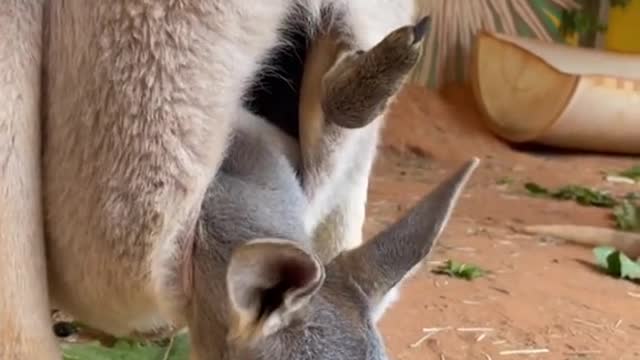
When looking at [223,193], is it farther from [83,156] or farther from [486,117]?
[486,117]

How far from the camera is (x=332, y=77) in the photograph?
1.88 m

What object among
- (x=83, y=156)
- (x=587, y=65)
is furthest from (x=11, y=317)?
(x=587, y=65)

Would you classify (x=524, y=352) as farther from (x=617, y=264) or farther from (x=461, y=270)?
(x=617, y=264)

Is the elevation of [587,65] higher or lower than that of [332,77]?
lower

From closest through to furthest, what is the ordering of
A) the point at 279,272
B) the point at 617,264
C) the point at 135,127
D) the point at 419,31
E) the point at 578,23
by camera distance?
the point at 279,272, the point at 135,127, the point at 419,31, the point at 617,264, the point at 578,23

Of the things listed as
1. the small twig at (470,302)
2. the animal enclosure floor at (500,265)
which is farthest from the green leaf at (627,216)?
the small twig at (470,302)

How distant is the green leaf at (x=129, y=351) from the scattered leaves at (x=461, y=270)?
1.46 meters

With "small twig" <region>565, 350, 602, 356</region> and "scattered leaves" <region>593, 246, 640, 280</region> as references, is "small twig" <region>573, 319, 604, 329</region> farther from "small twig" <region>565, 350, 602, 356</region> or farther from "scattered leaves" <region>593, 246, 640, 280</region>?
"scattered leaves" <region>593, 246, 640, 280</region>

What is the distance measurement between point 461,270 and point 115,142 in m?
2.30

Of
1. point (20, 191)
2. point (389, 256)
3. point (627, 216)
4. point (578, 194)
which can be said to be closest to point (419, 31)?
point (389, 256)

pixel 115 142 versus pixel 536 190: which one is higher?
pixel 115 142

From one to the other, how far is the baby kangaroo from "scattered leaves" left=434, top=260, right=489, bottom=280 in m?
1.99

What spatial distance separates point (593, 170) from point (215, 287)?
476cm

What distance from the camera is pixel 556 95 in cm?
624
